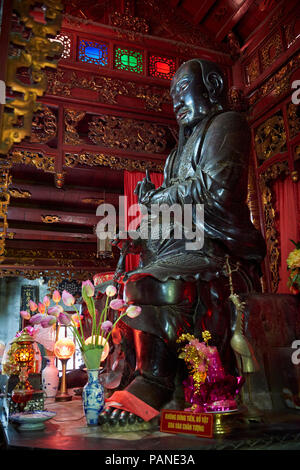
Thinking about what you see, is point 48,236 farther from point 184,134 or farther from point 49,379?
point 49,379

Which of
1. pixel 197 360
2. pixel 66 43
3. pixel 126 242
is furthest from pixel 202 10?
pixel 197 360

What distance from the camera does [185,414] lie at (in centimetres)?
138

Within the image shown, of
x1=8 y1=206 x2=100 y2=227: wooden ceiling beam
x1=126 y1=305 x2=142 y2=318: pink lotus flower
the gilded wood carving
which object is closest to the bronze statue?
x1=126 y1=305 x2=142 y2=318: pink lotus flower

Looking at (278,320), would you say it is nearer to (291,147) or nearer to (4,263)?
(291,147)

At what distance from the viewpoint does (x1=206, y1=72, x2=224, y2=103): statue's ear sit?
287 cm

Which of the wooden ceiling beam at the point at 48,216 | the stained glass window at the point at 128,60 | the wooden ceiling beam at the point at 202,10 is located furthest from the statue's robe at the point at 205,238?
the wooden ceiling beam at the point at 48,216

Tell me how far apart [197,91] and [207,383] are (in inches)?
80.2

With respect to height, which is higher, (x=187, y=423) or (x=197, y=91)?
(x=197, y=91)

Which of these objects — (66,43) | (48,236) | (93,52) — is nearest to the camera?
(66,43)

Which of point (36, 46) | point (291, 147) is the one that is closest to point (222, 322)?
point (36, 46)

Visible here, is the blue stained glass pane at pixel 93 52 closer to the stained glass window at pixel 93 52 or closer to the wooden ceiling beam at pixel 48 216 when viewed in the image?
the stained glass window at pixel 93 52

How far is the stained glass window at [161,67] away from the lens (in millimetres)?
4863

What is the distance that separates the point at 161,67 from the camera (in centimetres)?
491

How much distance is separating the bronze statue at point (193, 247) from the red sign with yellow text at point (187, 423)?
0.15 m
